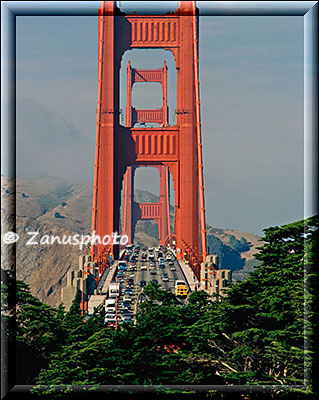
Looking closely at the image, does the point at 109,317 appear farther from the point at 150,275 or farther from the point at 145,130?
the point at 145,130

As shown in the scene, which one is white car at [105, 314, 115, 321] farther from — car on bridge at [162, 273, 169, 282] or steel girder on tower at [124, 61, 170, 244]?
steel girder on tower at [124, 61, 170, 244]

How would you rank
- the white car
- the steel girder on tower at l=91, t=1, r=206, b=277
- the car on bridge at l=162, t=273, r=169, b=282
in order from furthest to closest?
the steel girder on tower at l=91, t=1, r=206, b=277, the car on bridge at l=162, t=273, r=169, b=282, the white car

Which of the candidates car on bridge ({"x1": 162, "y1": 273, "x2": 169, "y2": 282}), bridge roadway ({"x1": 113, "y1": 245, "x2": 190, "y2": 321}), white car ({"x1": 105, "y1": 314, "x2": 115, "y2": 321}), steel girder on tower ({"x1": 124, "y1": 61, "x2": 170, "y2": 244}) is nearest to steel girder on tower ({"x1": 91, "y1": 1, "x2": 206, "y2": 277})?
bridge roadway ({"x1": 113, "y1": 245, "x2": 190, "y2": 321})

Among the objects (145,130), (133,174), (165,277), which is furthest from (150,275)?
(133,174)

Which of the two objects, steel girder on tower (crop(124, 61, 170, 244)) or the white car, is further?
steel girder on tower (crop(124, 61, 170, 244))

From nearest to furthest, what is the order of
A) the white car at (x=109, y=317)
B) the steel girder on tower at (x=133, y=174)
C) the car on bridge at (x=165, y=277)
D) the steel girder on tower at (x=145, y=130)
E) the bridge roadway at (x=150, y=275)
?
the white car at (x=109, y=317)
the bridge roadway at (x=150, y=275)
the car on bridge at (x=165, y=277)
the steel girder on tower at (x=145, y=130)
the steel girder on tower at (x=133, y=174)

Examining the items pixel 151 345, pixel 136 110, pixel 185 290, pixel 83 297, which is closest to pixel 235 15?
pixel 151 345

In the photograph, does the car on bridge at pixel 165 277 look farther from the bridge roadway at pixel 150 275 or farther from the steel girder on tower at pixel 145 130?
the steel girder on tower at pixel 145 130

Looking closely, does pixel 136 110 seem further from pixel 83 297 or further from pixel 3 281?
pixel 3 281

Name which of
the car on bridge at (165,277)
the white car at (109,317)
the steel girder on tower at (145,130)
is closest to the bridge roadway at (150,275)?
the car on bridge at (165,277)
